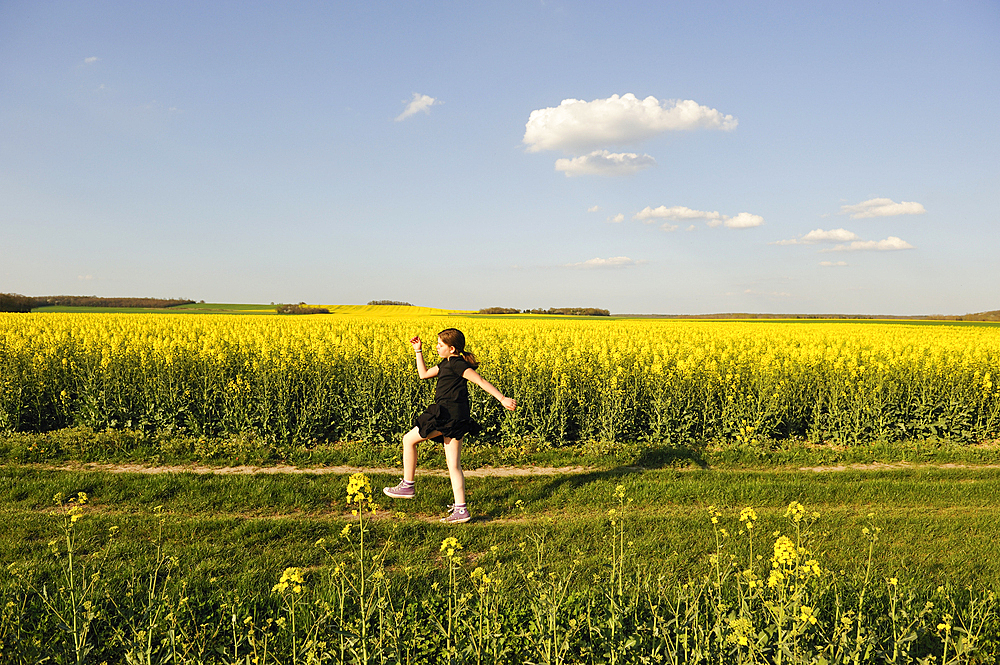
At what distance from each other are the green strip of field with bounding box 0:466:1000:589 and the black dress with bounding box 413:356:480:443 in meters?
1.03

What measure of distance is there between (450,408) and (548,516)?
5.81 feet

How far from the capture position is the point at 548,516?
6.46 m

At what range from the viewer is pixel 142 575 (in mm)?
→ 4617

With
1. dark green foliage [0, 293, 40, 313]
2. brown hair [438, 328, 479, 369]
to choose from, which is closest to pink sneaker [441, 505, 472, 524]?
brown hair [438, 328, 479, 369]

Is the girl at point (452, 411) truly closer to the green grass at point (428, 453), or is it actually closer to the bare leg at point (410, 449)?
the bare leg at point (410, 449)

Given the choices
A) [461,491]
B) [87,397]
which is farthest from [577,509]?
[87,397]

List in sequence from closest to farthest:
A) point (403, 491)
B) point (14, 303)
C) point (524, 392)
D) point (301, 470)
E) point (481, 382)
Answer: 1. point (481, 382)
2. point (403, 491)
3. point (301, 470)
4. point (524, 392)
5. point (14, 303)

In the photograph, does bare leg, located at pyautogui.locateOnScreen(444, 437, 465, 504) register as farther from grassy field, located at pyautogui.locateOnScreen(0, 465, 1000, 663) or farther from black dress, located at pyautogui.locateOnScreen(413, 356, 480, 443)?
grassy field, located at pyautogui.locateOnScreen(0, 465, 1000, 663)

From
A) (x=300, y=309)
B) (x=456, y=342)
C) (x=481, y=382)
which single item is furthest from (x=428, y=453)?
(x=300, y=309)

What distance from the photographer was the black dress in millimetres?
5988

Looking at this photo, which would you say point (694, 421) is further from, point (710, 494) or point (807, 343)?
point (807, 343)

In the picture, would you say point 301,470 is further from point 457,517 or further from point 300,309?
point 300,309

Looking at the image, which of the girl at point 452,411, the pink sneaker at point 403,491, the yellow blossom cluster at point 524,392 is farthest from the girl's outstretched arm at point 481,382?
the yellow blossom cluster at point 524,392

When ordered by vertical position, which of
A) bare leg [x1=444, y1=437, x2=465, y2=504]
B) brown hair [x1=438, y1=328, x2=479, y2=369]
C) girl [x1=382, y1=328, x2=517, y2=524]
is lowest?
bare leg [x1=444, y1=437, x2=465, y2=504]
